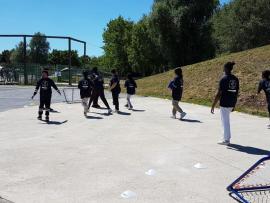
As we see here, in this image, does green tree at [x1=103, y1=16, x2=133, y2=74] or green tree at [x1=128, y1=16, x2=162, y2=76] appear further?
green tree at [x1=103, y1=16, x2=133, y2=74]

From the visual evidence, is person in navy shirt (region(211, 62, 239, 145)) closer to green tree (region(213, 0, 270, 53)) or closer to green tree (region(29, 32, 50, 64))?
green tree (region(213, 0, 270, 53))

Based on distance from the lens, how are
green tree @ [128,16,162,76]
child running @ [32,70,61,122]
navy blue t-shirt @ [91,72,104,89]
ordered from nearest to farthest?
child running @ [32,70,61,122] < navy blue t-shirt @ [91,72,104,89] < green tree @ [128,16,162,76]

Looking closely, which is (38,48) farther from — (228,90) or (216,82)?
(228,90)

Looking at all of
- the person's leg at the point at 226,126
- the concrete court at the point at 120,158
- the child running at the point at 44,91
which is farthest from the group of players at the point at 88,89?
the person's leg at the point at 226,126

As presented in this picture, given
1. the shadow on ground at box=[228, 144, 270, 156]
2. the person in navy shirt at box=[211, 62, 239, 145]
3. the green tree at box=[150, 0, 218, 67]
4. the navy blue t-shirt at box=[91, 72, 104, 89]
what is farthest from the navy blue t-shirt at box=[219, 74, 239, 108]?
the green tree at box=[150, 0, 218, 67]

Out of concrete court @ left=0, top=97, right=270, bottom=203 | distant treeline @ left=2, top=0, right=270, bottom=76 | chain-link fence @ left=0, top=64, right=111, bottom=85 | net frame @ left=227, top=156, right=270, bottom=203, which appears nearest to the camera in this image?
net frame @ left=227, top=156, right=270, bottom=203

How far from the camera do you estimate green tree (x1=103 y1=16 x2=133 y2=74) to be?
90375mm

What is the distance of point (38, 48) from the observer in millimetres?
76750

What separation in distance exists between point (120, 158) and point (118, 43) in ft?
276

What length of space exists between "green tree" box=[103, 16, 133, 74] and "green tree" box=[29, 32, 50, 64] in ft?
40.4

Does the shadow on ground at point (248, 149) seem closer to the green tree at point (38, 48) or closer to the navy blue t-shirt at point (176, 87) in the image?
the navy blue t-shirt at point (176, 87)

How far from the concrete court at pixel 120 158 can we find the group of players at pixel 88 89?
0.78m

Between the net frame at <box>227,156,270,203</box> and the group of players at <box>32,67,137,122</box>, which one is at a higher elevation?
the group of players at <box>32,67,137,122</box>

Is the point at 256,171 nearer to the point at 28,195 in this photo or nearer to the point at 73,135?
the point at 28,195
